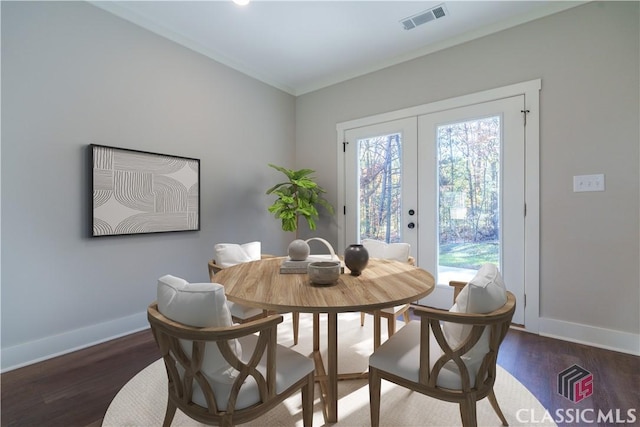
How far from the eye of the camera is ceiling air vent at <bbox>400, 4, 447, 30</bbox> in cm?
259

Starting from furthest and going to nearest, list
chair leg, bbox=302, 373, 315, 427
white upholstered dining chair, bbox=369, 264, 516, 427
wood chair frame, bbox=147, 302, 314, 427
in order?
chair leg, bbox=302, 373, 315, 427 < white upholstered dining chair, bbox=369, 264, 516, 427 < wood chair frame, bbox=147, 302, 314, 427

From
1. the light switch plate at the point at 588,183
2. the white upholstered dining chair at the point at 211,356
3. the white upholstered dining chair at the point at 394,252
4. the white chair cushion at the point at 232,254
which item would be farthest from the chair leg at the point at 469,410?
the light switch plate at the point at 588,183

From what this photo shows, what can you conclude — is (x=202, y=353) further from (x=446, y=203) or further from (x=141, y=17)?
(x=141, y=17)

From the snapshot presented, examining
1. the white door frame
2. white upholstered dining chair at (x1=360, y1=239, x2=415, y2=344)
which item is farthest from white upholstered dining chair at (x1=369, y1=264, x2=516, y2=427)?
the white door frame

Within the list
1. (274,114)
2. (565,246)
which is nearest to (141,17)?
(274,114)

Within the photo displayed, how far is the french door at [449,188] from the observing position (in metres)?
2.73

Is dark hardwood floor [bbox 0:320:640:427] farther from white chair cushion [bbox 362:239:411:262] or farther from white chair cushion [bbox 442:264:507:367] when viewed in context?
white chair cushion [bbox 362:239:411:262]

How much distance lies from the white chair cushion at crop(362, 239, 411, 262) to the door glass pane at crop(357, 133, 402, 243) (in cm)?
90

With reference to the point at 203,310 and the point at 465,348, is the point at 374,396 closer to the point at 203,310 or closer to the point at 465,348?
the point at 465,348

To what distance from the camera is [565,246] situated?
8.16ft

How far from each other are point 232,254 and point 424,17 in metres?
2.68

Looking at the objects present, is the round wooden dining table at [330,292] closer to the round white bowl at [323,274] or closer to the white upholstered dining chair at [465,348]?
the round white bowl at [323,274]

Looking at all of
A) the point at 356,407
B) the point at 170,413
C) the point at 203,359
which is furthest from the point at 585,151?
the point at 170,413

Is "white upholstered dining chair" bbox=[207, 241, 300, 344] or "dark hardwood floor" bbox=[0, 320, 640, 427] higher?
"white upholstered dining chair" bbox=[207, 241, 300, 344]
